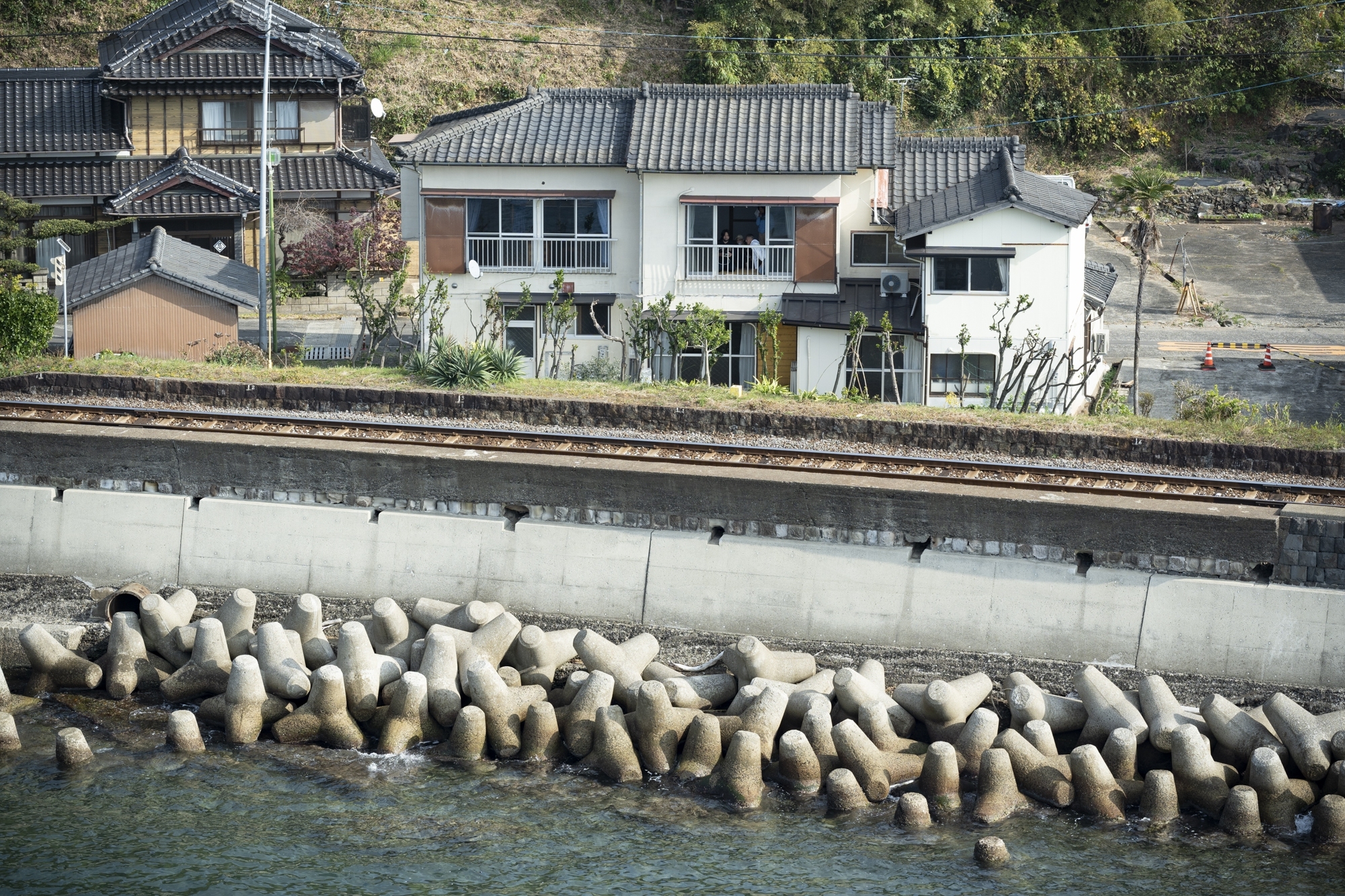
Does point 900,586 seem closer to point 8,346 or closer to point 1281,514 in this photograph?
point 1281,514

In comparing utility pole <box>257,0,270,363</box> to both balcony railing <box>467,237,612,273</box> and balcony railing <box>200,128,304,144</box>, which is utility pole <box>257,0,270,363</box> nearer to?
balcony railing <box>467,237,612,273</box>

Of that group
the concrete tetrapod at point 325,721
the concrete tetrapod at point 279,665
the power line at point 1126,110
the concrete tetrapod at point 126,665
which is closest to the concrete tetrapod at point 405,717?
the concrete tetrapod at point 325,721

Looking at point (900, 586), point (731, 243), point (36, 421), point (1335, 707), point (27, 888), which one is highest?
point (731, 243)

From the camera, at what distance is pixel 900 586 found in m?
14.2

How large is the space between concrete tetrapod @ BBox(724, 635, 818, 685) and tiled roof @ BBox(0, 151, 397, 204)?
2677 cm

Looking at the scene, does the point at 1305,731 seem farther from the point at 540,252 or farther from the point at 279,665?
the point at 540,252

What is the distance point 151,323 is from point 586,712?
1591 centimetres

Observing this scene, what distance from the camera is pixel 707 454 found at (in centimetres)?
1683

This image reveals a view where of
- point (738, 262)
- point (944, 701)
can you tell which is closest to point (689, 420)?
point (944, 701)

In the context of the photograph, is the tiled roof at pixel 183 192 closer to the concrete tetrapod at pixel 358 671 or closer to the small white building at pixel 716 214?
the small white building at pixel 716 214

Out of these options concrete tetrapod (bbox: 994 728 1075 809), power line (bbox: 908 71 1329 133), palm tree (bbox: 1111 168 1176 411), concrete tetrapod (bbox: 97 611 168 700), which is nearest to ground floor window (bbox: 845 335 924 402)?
palm tree (bbox: 1111 168 1176 411)

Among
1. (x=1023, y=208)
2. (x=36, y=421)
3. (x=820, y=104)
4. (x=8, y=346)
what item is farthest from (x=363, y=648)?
(x=820, y=104)

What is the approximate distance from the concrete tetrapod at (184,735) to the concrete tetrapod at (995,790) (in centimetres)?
679

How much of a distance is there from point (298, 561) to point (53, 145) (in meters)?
25.9
